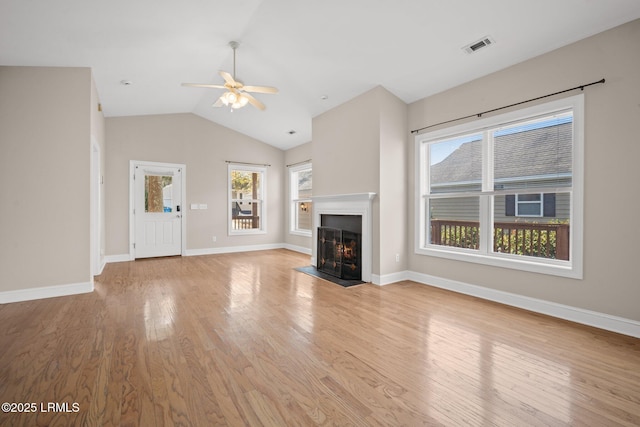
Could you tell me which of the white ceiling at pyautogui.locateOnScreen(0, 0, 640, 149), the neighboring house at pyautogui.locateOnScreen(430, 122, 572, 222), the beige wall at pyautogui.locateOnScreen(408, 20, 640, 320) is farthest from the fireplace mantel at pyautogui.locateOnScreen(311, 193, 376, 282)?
the beige wall at pyautogui.locateOnScreen(408, 20, 640, 320)

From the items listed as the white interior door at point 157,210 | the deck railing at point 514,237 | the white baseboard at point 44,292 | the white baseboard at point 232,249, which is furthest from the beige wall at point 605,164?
the white interior door at point 157,210

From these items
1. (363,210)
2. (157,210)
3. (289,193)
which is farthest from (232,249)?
(363,210)

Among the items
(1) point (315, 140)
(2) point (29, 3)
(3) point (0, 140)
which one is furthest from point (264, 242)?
(2) point (29, 3)

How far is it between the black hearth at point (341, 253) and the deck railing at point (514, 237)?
3.89 feet

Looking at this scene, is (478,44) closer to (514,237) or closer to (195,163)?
(514,237)

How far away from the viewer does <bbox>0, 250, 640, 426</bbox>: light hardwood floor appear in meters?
1.63

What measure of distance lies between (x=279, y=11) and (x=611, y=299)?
170 inches

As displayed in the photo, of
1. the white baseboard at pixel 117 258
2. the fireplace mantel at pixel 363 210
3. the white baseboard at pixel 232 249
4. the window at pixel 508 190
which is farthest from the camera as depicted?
the white baseboard at pixel 232 249

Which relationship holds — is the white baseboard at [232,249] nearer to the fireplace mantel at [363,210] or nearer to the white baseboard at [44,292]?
the white baseboard at [44,292]

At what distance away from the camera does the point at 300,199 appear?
25.4 feet

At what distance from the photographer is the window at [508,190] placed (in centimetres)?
312

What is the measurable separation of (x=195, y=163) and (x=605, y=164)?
6.93 meters

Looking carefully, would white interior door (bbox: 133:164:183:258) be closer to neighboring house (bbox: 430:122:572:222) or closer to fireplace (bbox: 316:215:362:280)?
fireplace (bbox: 316:215:362:280)

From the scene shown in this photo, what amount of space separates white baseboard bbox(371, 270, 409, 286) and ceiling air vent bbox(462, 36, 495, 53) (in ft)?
9.81
